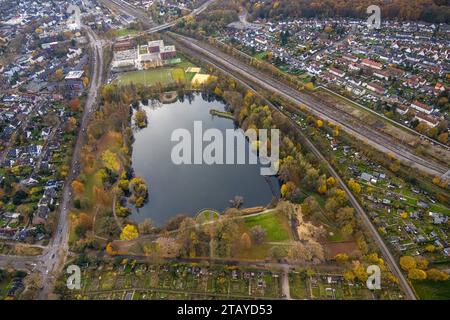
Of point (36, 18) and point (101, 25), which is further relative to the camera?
point (36, 18)

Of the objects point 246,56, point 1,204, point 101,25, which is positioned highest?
point 101,25

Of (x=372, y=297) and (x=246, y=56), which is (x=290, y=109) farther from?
(x=372, y=297)

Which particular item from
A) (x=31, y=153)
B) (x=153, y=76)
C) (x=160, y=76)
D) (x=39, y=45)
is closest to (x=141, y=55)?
(x=153, y=76)

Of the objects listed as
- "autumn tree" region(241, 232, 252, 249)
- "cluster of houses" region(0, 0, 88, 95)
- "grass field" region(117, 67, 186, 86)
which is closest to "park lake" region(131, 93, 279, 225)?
"autumn tree" region(241, 232, 252, 249)

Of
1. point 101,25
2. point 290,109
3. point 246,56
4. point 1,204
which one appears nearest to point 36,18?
point 101,25

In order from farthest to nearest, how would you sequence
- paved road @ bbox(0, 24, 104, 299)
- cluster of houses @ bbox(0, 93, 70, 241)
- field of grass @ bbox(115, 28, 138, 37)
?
1. field of grass @ bbox(115, 28, 138, 37)
2. cluster of houses @ bbox(0, 93, 70, 241)
3. paved road @ bbox(0, 24, 104, 299)

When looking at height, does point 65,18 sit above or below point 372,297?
above

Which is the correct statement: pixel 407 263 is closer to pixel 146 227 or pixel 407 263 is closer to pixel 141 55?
pixel 146 227

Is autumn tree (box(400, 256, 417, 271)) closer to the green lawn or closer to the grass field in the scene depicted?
the green lawn
